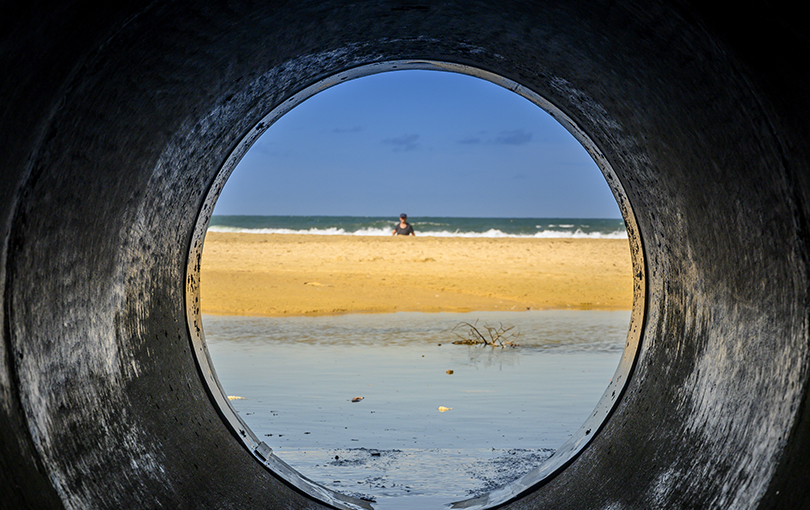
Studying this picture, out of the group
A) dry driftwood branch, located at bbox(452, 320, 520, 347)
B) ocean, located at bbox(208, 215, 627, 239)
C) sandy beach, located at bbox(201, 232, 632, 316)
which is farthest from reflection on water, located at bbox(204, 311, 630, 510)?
ocean, located at bbox(208, 215, 627, 239)

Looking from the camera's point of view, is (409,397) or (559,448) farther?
(409,397)

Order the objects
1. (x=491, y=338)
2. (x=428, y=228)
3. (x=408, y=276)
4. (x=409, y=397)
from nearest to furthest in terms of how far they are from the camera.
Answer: (x=409, y=397)
(x=491, y=338)
(x=408, y=276)
(x=428, y=228)

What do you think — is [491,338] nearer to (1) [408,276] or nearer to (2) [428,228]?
(1) [408,276]

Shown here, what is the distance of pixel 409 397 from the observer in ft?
19.6

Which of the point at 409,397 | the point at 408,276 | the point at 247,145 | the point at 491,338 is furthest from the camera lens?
the point at 408,276

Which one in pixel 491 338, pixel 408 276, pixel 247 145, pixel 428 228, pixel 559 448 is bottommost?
pixel 559 448

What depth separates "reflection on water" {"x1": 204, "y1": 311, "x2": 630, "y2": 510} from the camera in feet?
13.6

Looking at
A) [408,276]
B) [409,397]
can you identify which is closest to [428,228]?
[408,276]

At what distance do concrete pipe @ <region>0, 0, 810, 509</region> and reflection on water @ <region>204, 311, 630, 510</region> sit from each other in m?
0.62

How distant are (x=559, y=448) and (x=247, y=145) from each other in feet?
7.41

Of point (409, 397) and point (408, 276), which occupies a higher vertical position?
point (408, 276)

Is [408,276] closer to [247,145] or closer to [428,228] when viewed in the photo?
[247,145]

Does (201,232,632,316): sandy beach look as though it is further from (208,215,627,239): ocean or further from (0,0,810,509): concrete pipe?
(208,215,627,239): ocean

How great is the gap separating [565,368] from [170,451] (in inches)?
194
